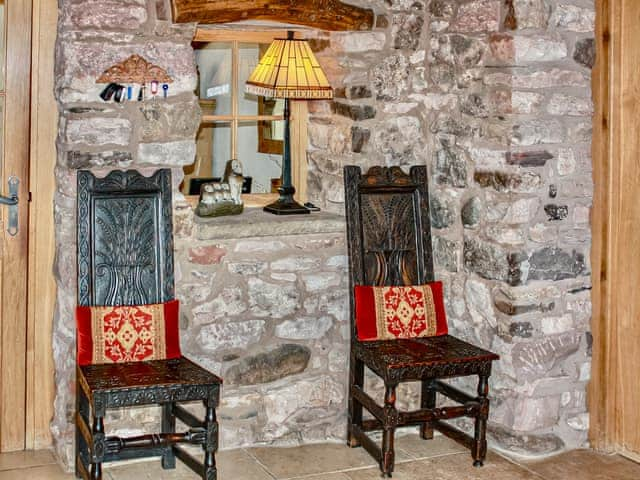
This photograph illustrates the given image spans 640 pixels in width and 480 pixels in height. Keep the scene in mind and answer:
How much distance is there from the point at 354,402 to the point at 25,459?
139cm

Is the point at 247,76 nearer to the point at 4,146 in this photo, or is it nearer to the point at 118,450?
the point at 4,146

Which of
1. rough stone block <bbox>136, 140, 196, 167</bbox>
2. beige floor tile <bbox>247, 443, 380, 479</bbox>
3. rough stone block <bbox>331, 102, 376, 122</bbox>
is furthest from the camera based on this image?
rough stone block <bbox>331, 102, 376, 122</bbox>

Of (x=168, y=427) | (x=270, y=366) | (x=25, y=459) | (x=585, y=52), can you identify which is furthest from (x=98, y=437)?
(x=585, y=52)

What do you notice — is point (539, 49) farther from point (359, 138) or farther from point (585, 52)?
point (359, 138)

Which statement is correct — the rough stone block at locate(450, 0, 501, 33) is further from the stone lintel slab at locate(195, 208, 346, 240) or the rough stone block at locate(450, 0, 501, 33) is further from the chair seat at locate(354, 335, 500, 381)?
the chair seat at locate(354, 335, 500, 381)

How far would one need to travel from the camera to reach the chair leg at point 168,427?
13.4 ft

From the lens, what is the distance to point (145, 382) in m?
3.61

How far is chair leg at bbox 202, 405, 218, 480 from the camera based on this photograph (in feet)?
12.2

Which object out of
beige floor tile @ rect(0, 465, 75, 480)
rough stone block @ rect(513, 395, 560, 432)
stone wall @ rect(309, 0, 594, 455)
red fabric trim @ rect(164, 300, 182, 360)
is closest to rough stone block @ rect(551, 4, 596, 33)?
stone wall @ rect(309, 0, 594, 455)

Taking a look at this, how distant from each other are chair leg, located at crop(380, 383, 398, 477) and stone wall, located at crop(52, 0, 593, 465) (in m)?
0.50

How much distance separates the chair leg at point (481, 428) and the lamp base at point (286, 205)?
1.11 metres

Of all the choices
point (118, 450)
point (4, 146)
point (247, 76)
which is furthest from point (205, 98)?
point (118, 450)

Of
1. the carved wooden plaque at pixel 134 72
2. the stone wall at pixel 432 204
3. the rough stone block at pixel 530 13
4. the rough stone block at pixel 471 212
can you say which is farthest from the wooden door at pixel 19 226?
the rough stone block at pixel 530 13

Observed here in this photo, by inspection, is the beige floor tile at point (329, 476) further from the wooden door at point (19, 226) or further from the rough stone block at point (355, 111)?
the rough stone block at point (355, 111)
